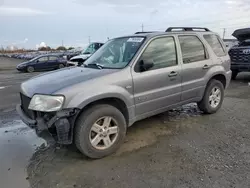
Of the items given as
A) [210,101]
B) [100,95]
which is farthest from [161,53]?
[210,101]

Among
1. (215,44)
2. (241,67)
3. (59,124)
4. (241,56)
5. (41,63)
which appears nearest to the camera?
(59,124)

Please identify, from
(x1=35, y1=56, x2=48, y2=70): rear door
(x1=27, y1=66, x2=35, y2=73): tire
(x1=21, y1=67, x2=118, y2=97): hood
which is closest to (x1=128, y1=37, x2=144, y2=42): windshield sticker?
(x1=21, y1=67, x2=118, y2=97): hood

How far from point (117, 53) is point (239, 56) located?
7.56 meters

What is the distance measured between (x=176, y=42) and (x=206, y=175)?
259 cm

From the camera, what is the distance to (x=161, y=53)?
15.2ft

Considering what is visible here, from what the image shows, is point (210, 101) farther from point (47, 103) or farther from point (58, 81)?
point (47, 103)

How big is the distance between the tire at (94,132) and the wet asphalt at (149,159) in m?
0.14

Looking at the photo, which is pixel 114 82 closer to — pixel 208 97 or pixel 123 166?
pixel 123 166

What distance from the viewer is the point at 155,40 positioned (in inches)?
180

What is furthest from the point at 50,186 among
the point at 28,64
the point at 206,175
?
the point at 28,64

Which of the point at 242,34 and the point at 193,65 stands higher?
the point at 242,34

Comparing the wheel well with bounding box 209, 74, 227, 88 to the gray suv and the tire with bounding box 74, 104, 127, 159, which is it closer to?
the gray suv

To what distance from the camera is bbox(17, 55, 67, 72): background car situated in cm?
2106

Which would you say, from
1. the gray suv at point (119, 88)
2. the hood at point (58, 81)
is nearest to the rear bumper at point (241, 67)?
the gray suv at point (119, 88)
